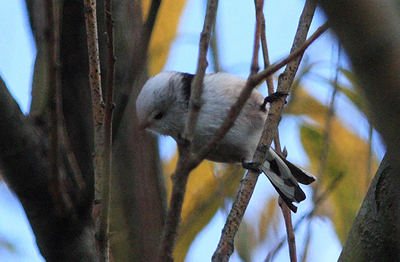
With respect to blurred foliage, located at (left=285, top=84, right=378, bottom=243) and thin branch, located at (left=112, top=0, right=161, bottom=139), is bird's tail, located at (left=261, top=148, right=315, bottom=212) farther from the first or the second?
thin branch, located at (left=112, top=0, right=161, bottom=139)

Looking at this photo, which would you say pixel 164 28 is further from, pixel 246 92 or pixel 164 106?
pixel 246 92

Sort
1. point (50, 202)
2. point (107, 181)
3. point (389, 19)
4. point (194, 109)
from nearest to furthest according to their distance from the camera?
point (389, 19) → point (194, 109) → point (107, 181) → point (50, 202)

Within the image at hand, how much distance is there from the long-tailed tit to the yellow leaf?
2.6 inches

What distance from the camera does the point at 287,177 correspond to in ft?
7.75

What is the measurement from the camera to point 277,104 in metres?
1.49

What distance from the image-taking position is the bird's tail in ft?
7.38

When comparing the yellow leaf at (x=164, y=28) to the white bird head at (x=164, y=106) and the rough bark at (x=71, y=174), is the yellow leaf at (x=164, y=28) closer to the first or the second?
the white bird head at (x=164, y=106)

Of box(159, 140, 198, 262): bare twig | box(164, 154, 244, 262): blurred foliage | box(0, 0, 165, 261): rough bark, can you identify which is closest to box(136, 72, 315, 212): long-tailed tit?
box(164, 154, 244, 262): blurred foliage

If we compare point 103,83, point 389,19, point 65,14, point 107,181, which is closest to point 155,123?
point 103,83

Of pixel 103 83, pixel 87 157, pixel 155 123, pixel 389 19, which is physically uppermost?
pixel 389 19

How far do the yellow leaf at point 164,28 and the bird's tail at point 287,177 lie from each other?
26.8 inches

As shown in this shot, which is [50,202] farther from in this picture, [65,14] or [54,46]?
[65,14]

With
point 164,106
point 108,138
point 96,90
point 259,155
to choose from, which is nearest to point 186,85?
point 164,106

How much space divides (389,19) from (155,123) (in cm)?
182
